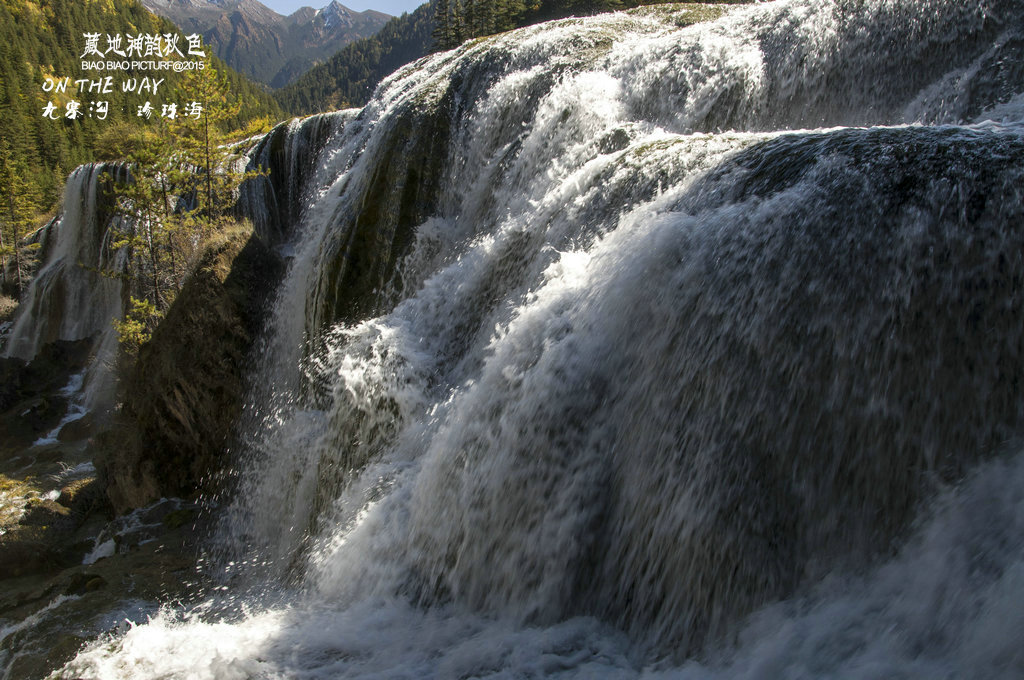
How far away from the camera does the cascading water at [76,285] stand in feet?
80.3

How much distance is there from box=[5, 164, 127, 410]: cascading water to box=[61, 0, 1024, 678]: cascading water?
19917 millimetres

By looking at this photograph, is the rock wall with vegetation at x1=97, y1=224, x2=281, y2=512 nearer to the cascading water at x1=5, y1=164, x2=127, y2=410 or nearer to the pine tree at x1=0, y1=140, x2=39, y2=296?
the cascading water at x1=5, y1=164, x2=127, y2=410

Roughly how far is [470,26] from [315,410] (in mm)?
40365

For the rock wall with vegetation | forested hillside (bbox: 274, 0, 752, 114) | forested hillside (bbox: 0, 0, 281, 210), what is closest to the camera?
the rock wall with vegetation

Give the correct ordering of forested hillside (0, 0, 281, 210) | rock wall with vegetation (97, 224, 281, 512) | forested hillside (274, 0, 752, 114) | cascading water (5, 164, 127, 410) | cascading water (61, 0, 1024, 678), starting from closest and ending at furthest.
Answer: cascading water (61, 0, 1024, 678), rock wall with vegetation (97, 224, 281, 512), cascading water (5, 164, 127, 410), forested hillside (0, 0, 281, 210), forested hillside (274, 0, 752, 114)

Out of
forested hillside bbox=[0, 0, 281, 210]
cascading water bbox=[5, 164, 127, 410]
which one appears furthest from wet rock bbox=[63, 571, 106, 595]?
cascading water bbox=[5, 164, 127, 410]

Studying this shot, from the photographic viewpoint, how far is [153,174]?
1608 cm

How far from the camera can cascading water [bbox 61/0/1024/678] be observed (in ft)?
11.7

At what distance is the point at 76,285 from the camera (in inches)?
991

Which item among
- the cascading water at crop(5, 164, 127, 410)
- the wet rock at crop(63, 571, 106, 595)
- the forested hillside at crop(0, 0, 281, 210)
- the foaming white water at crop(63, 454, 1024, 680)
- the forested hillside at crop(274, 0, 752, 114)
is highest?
the forested hillside at crop(274, 0, 752, 114)

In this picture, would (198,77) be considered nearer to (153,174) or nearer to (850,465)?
(153,174)

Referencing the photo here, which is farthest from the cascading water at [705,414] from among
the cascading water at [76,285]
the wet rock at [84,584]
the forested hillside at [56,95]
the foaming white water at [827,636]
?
the cascading water at [76,285]

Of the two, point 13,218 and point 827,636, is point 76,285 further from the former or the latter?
point 827,636

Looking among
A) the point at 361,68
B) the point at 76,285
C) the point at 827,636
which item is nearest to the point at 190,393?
the point at 827,636
